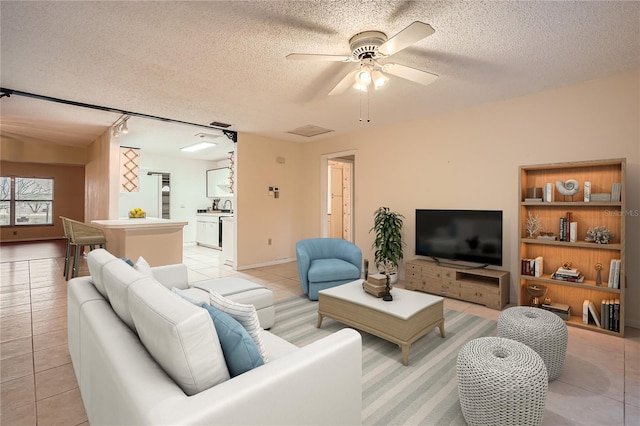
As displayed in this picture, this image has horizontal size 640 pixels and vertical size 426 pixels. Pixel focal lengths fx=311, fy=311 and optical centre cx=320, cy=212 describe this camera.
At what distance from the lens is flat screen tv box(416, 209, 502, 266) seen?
12.5 feet

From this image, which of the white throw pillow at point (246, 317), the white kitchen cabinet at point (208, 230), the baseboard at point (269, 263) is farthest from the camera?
the white kitchen cabinet at point (208, 230)

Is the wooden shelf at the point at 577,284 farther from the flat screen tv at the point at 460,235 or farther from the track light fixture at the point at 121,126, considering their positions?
the track light fixture at the point at 121,126

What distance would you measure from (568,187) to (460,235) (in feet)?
4.14

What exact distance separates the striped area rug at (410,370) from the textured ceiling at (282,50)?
2.52 metres

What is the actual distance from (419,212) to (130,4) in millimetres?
3909

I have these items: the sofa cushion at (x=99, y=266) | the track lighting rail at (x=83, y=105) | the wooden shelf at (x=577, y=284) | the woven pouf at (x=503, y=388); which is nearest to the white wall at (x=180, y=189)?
the track lighting rail at (x=83, y=105)

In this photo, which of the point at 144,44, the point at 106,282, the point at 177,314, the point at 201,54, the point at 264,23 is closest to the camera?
the point at 177,314

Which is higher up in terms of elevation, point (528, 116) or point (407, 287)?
point (528, 116)

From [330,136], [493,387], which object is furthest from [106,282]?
[330,136]

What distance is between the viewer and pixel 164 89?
3.54 metres

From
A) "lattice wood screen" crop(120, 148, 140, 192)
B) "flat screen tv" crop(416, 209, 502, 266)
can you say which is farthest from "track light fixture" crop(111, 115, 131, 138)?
"flat screen tv" crop(416, 209, 502, 266)

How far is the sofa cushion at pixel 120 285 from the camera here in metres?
1.50

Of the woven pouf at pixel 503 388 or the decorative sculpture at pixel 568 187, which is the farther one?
the decorative sculpture at pixel 568 187

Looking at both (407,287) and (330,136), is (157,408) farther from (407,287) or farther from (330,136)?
(330,136)
